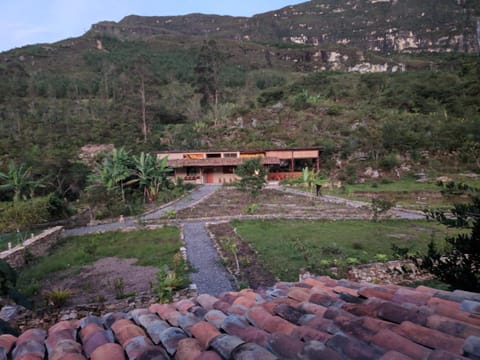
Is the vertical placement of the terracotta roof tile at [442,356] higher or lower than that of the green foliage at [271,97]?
lower

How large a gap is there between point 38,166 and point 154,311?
902 inches

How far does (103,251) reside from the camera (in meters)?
10.7

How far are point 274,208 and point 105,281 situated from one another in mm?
10335

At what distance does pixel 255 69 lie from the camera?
83375mm

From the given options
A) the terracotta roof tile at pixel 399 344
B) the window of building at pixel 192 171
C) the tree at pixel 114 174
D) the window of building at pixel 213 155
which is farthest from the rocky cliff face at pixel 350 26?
the terracotta roof tile at pixel 399 344

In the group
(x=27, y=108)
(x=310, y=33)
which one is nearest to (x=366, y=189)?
(x=27, y=108)

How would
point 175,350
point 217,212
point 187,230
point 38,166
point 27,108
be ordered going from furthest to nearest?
point 27,108, point 38,166, point 217,212, point 187,230, point 175,350

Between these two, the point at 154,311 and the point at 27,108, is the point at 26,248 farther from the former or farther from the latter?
the point at 27,108

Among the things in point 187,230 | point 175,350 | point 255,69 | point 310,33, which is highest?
point 310,33

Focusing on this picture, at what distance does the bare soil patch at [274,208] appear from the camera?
15.1 m

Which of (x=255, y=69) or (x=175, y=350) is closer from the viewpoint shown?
(x=175, y=350)

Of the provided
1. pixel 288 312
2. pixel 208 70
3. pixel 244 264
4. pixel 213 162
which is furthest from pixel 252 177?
pixel 208 70

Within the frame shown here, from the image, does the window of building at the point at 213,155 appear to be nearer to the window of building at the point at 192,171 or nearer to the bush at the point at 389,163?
the window of building at the point at 192,171

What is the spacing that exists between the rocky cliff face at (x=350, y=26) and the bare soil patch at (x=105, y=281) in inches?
3826
